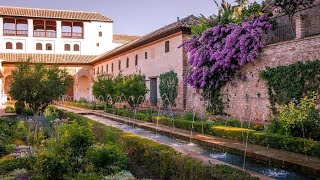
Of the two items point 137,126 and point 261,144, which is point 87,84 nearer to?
point 137,126

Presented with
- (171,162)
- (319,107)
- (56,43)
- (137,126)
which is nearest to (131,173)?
(171,162)

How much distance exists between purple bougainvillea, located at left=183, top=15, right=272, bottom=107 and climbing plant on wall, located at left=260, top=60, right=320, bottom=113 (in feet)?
4.64

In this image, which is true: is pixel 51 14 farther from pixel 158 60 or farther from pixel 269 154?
pixel 269 154

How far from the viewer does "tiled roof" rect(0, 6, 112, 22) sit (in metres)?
40.5

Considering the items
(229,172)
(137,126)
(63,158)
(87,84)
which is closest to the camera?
(229,172)

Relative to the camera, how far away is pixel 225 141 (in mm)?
9922

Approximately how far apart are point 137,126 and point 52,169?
9.27 m

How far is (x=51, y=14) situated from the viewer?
1658 inches

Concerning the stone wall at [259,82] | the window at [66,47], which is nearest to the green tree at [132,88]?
the stone wall at [259,82]

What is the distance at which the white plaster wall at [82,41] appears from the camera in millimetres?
41750

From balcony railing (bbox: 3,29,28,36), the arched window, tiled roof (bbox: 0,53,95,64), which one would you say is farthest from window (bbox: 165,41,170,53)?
balcony railing (bbox: 3,29,28,36)

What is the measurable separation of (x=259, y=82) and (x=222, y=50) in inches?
94.1

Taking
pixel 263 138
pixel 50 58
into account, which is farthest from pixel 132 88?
pixel 50 58

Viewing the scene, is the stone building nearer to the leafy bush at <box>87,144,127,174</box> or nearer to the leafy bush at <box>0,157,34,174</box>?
the leafy bush at <box>87,144,127,174</box>
